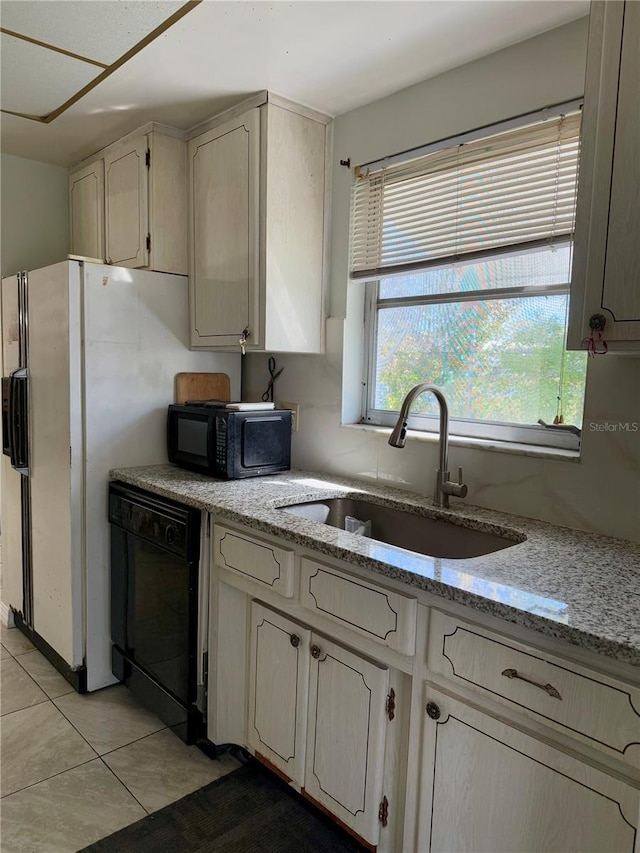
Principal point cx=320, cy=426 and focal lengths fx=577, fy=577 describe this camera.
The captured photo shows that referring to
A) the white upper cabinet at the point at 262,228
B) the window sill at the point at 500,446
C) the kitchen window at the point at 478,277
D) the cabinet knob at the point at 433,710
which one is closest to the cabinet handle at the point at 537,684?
the cabinet knob at the point at 433,710

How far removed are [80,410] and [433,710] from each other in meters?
1.68

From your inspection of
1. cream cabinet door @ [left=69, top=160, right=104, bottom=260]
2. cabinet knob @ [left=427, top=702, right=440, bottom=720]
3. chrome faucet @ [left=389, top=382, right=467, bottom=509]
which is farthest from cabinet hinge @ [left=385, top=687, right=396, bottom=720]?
cream cabinet door @ [left=69, top=160, right=104, bottom=260]

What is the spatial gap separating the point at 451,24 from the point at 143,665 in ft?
7.83

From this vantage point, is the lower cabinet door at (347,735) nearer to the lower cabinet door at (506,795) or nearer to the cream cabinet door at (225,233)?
the lower cabinet door at (506,795)

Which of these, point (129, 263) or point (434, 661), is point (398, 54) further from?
point (434, 661)

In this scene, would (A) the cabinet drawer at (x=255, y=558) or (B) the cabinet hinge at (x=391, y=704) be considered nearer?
(B) the cabinet hinge at (x=391, y=704)

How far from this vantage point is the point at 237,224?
227cm

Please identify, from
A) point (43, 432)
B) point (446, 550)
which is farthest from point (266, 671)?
point (43, 432)

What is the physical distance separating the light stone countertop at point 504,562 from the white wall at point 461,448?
0.29ft

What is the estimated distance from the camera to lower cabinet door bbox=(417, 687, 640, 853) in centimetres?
102

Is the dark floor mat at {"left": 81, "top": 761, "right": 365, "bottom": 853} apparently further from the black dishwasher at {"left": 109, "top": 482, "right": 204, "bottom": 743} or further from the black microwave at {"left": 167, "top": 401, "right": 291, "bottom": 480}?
the black microwave at {"left": 167, "top": 401, "right": 291, "bottom": 480}

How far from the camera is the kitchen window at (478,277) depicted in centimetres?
177

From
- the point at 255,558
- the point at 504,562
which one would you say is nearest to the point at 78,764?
the point at 255,558

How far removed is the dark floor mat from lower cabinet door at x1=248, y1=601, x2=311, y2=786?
132mm
